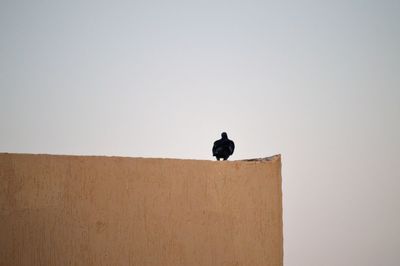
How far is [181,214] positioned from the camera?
2.94 metres

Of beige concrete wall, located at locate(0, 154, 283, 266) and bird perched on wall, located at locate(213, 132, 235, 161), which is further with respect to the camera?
bird perched on wall, located at locate(213, 132, 235, 161)

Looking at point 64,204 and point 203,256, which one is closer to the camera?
point 64,204

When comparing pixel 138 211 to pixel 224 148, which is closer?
pixel 138 211

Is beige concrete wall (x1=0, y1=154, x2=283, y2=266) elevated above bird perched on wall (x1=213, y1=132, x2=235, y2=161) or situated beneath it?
situated beneath

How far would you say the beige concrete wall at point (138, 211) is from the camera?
2.54 m

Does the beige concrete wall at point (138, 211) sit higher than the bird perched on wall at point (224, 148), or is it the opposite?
the bird perched on wall at point (224, 148)

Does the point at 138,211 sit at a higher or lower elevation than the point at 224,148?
lower

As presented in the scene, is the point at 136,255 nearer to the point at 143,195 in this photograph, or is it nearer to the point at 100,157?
the point at 143,195

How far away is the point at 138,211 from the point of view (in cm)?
282

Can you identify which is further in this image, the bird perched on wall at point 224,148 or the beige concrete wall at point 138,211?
the bird perched on wall at point 224,148

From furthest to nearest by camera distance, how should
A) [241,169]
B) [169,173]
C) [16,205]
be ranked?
[241,169]
[169,173]
[16,205]


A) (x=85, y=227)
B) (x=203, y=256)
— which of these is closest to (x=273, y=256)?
(x=203, y=256)

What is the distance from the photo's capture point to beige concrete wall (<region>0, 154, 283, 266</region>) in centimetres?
254

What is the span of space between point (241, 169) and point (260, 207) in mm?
392
